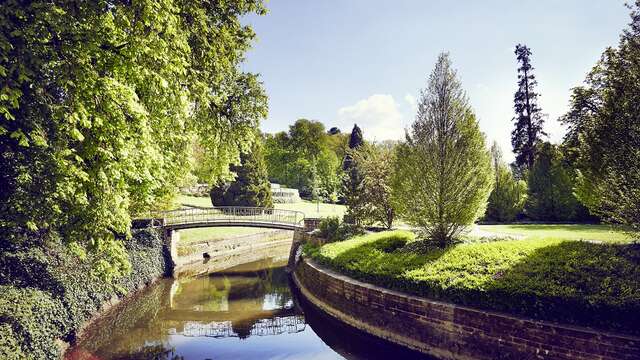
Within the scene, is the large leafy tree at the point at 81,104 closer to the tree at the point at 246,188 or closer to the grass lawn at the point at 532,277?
the grass lawn at the point at 532,277

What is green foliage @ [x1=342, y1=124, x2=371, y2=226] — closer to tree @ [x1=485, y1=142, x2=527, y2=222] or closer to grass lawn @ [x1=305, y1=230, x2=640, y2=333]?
grass lawn @ [x1=305, y1=230, x2=640, y2=333]

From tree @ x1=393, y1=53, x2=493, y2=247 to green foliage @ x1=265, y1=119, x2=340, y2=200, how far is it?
4163 cm

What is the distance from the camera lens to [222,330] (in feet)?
48.4

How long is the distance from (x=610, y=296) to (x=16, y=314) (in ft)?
47.0

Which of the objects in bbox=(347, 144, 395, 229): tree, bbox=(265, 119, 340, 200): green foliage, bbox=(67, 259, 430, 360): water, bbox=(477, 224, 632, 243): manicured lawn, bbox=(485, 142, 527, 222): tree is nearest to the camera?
bbox=(67, 259, 430, 360): water

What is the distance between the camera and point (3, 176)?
944 centimetres

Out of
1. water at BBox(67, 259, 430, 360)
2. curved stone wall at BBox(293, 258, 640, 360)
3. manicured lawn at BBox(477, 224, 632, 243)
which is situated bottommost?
water at BBox(67, 259, 430, 360)

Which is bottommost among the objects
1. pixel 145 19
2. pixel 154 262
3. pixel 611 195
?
pixel 154 262

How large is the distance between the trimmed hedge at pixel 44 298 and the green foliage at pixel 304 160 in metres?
44.3

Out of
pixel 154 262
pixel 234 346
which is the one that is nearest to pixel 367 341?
pixel 234 346

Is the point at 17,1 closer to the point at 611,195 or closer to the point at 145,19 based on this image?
the point at 145,19

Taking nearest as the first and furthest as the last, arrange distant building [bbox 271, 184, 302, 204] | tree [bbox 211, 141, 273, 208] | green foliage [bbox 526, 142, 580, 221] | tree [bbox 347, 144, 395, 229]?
tree [bbox 347, 144, 395, 229] → green foliage [bbox 526, 142, 580, 221] → tree [bbox 211, 141, 273, 208] → distant building [bbox 271, 184, 302, 204]

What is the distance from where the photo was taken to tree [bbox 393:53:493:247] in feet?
48.0

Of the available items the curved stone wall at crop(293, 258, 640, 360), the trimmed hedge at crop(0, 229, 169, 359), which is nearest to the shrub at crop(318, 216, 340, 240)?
the curved stone wall at crop(293, 258, 640, 360)
